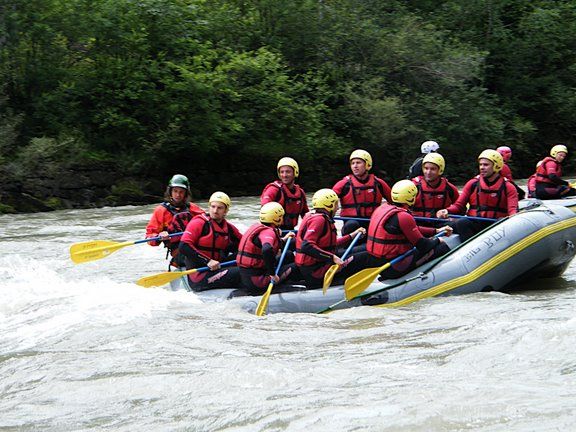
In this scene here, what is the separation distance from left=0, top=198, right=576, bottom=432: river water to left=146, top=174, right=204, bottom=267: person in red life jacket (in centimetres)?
61

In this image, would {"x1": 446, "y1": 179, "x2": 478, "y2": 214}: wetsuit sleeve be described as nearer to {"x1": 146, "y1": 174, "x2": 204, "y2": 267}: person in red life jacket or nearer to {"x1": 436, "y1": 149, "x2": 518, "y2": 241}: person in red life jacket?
{"x1": 436, "y1": 149, "x2": 518, "y2": 241}: person in red life jacket

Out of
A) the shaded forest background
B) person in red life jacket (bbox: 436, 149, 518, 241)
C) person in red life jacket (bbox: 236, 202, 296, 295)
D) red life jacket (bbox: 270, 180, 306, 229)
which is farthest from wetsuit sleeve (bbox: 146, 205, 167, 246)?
the shaded forest background

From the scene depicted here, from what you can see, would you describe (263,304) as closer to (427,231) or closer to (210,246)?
(210,246)

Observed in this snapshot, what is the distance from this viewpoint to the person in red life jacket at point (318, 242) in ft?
25.7

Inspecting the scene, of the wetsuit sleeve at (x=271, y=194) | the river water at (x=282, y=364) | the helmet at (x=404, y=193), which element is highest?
the helmet at (x=404, y=193)

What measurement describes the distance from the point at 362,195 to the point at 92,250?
10.1ft

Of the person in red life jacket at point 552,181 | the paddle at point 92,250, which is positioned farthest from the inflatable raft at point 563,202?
the paddle at point 92,250

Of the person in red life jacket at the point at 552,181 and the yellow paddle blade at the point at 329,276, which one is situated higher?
the person in red life jacket at the point at 552,181

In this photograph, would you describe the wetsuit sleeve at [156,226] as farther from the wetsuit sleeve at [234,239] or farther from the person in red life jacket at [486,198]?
the person in red life jacket at [486,198]

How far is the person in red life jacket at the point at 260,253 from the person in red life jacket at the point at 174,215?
129cm

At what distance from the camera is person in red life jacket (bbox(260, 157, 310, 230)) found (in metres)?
9.36

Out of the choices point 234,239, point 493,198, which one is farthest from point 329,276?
point 493,198

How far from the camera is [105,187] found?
18781mm

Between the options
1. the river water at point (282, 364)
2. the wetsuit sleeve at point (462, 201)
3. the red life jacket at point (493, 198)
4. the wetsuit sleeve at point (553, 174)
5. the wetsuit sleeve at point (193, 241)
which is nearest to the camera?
the river water at point (282, 364)
